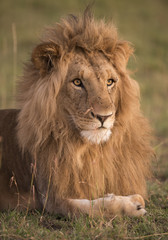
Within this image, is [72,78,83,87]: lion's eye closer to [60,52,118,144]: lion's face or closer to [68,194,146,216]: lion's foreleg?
[60,52,118,144]: lion's face

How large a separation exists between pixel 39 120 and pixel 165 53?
13.4 metres

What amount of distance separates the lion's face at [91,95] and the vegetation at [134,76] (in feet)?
1.91

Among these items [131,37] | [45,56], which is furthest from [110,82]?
[131,37]

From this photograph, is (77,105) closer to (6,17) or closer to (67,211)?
(67,211)

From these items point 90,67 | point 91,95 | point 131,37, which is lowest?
point 91,95

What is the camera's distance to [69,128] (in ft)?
11.0

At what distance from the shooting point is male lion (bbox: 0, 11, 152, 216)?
331 centimetres

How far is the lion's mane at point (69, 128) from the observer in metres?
3.37

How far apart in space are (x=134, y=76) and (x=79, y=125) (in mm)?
1121

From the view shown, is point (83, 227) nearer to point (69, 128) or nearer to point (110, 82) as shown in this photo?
point (69, 128)

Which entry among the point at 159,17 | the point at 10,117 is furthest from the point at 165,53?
the point at 10,117

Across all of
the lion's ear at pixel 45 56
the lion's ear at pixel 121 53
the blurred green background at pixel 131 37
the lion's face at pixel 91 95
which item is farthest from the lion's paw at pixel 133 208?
the blurred green background at pixel 131 37

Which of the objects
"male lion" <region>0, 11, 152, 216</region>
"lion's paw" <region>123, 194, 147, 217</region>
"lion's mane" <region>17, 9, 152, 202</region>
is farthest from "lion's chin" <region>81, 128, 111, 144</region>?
"lion's paw" <region>123, 194, 147, 217</region>

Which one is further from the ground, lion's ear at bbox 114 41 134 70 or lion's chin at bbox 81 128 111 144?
lion's ear at bbox 114 41 134 70
